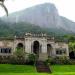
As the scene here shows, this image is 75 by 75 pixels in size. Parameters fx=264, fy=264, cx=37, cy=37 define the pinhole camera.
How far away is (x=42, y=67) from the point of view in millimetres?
44094

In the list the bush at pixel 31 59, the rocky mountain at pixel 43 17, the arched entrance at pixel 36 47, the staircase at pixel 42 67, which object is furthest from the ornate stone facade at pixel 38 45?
the rocky mountain at pixel 43 17

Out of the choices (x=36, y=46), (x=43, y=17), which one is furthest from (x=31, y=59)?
(x=43, y=17)

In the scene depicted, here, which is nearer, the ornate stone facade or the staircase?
the staircase

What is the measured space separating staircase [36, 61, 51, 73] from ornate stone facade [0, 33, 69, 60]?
408 centimetres

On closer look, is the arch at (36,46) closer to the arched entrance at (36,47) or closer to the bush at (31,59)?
the arched entrance at (36,47)

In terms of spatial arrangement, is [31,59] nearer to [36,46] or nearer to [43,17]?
[36,46]

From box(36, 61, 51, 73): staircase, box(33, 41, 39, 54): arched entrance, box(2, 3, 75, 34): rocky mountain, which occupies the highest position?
box(2, 3, 75, 34): rocky mountain

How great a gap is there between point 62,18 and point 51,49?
126 m

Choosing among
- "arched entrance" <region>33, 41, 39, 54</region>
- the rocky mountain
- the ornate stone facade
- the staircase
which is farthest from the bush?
the rocky mountain

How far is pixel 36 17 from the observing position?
175 m

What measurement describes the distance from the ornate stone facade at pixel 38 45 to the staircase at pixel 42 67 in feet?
13.4

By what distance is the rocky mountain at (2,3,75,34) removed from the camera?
164 metres

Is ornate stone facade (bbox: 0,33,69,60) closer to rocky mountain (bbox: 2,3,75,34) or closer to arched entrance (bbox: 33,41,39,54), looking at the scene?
arched entrance (bbox: 33,41,39,54)

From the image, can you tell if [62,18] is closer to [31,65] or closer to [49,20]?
[49,20]
